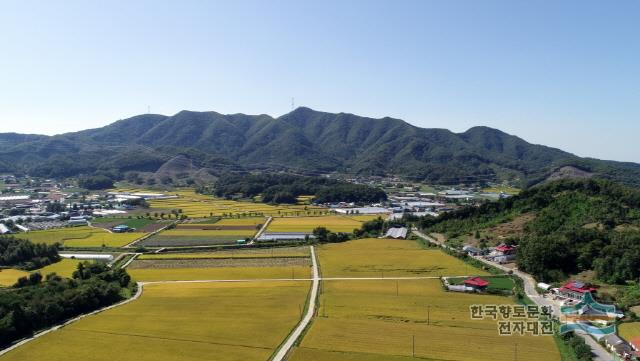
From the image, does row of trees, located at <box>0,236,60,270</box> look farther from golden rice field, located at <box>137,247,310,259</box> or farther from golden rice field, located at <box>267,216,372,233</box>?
golden rice field, located at <box>267,216,372,233</box>

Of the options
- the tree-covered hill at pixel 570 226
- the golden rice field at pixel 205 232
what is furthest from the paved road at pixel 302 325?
the golden rice field at pixel 205 232

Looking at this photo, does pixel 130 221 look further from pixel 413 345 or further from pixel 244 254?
pixel 413 345

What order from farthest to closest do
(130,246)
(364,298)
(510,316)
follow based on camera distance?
(130,246)
(364,298)
(510,316)

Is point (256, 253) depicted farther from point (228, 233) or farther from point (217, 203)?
point (217, 203)

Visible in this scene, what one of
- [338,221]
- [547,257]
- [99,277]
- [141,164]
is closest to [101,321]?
[99,277]

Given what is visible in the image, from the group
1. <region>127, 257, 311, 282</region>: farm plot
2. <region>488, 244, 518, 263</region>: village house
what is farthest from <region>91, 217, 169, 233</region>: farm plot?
<region>488, 244, 518, 263</region>: village house

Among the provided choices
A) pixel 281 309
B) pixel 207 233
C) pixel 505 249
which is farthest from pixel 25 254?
pixel 505 249
